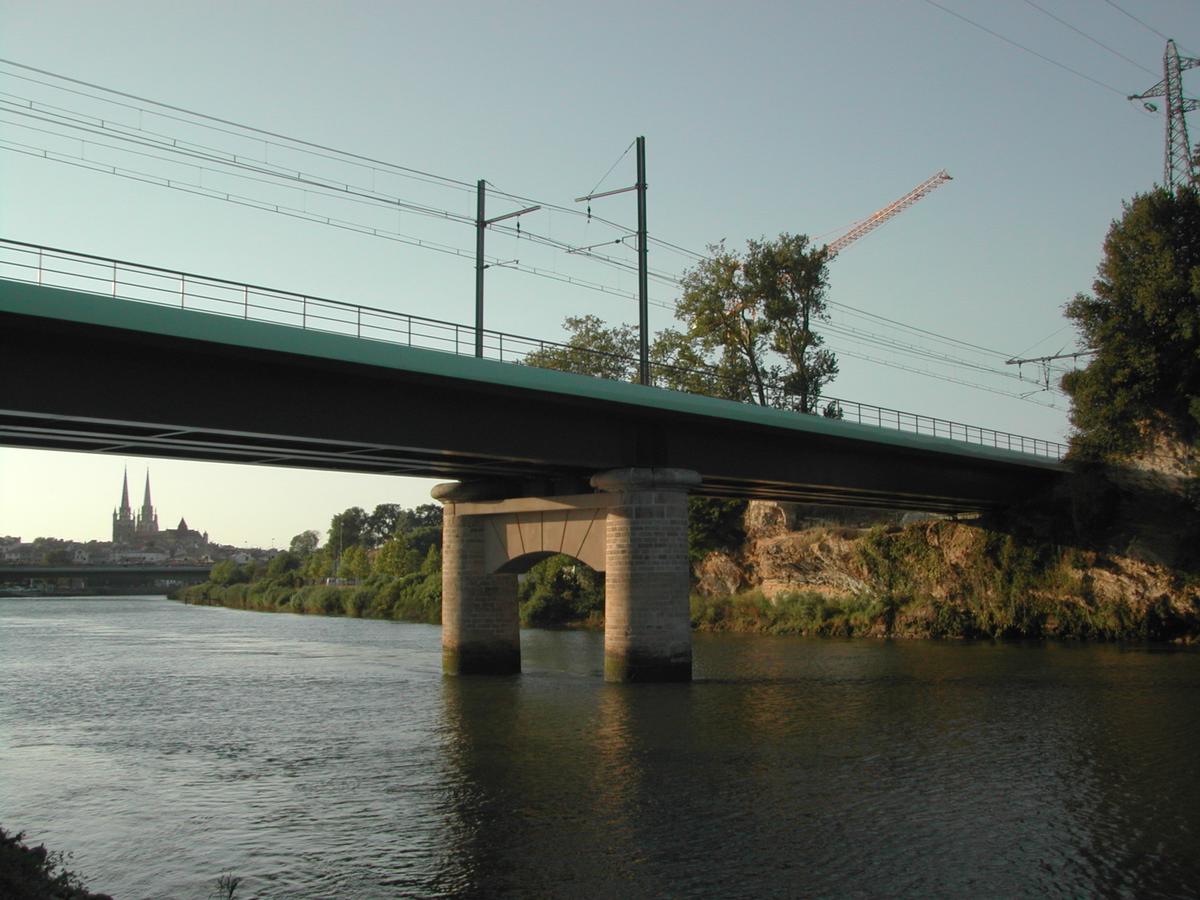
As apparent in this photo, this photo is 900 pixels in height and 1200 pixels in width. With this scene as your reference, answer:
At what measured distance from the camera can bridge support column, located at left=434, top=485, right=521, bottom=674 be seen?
40875 mm

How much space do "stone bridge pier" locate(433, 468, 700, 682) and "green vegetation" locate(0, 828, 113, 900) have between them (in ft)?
75.8

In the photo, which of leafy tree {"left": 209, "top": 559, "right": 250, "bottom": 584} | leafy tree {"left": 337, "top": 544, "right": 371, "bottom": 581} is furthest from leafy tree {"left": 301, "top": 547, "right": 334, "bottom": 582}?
leafy tree {"left": 209, "top": 559, "right": 250, "bottom": 584}

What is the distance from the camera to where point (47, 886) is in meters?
11.5

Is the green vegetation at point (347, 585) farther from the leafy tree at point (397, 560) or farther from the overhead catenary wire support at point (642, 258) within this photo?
the overhead catenary wire support at point (642, 258)

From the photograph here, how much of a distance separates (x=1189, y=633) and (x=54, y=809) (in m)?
50.2

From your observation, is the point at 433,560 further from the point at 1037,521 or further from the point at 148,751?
the point at 148,751

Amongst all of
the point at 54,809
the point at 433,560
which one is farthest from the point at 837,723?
the point at 433,560

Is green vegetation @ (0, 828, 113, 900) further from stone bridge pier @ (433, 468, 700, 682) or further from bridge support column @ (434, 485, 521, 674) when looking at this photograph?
bridge support column @ (434, 485, 521, 674)

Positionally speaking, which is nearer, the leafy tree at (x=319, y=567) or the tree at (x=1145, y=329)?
the tree at (x=1145, y=329)

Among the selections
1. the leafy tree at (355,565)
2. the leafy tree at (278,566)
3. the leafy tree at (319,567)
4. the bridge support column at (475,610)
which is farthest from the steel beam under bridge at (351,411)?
the leafy tree at (319,567)

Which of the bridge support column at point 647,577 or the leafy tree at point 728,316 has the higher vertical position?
the leafy tree at point 728,316

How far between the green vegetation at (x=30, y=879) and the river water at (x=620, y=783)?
188 cm

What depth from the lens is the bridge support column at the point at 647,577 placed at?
35.6 meters

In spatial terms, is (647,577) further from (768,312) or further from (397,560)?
(397,560)
